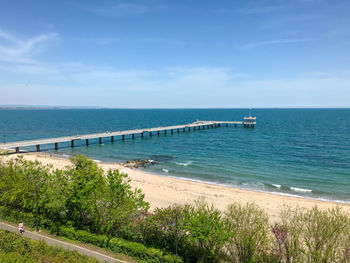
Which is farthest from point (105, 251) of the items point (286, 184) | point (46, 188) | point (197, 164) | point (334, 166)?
point (334, 166)

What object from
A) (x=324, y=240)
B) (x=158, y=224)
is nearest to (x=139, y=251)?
(x=158, y=224)

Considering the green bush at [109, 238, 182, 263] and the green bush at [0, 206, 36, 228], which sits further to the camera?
the green bush at [0, 206, 36, 228]

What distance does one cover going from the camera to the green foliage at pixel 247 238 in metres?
15.3

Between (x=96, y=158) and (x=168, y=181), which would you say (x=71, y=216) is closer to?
(x=168, y=181)

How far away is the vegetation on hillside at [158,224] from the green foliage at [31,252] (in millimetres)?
3298

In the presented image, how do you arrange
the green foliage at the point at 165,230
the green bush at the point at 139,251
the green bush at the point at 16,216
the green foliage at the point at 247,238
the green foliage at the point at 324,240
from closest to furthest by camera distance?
the green foliage at the point at 324,240 < the green foliage at the point at 247,238 < the green bush at the point at 139,251 < the green foliage at the point at 165,230 < the green bush at the point at 16,216

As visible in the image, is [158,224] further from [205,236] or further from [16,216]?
[16,216]

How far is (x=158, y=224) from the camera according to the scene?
16781 mm

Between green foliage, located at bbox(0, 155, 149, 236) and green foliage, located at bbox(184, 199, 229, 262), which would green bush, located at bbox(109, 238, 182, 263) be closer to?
green foliage, located at bbox(0, 155, 149, 236)

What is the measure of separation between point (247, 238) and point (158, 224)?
5.89m

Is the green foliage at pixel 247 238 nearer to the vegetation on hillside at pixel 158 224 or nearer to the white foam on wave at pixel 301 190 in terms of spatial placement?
the vegetation on hillside at pixel 158 224

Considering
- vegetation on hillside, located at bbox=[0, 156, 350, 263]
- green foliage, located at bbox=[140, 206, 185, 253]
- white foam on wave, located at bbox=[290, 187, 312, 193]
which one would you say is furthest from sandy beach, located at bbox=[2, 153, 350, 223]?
green foliage, located at bbox=[140, 206, 185, 253]

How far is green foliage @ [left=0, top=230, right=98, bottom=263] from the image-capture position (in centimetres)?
1357

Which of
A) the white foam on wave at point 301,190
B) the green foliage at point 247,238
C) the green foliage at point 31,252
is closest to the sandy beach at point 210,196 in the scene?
the white foam on wave at point 301,190
